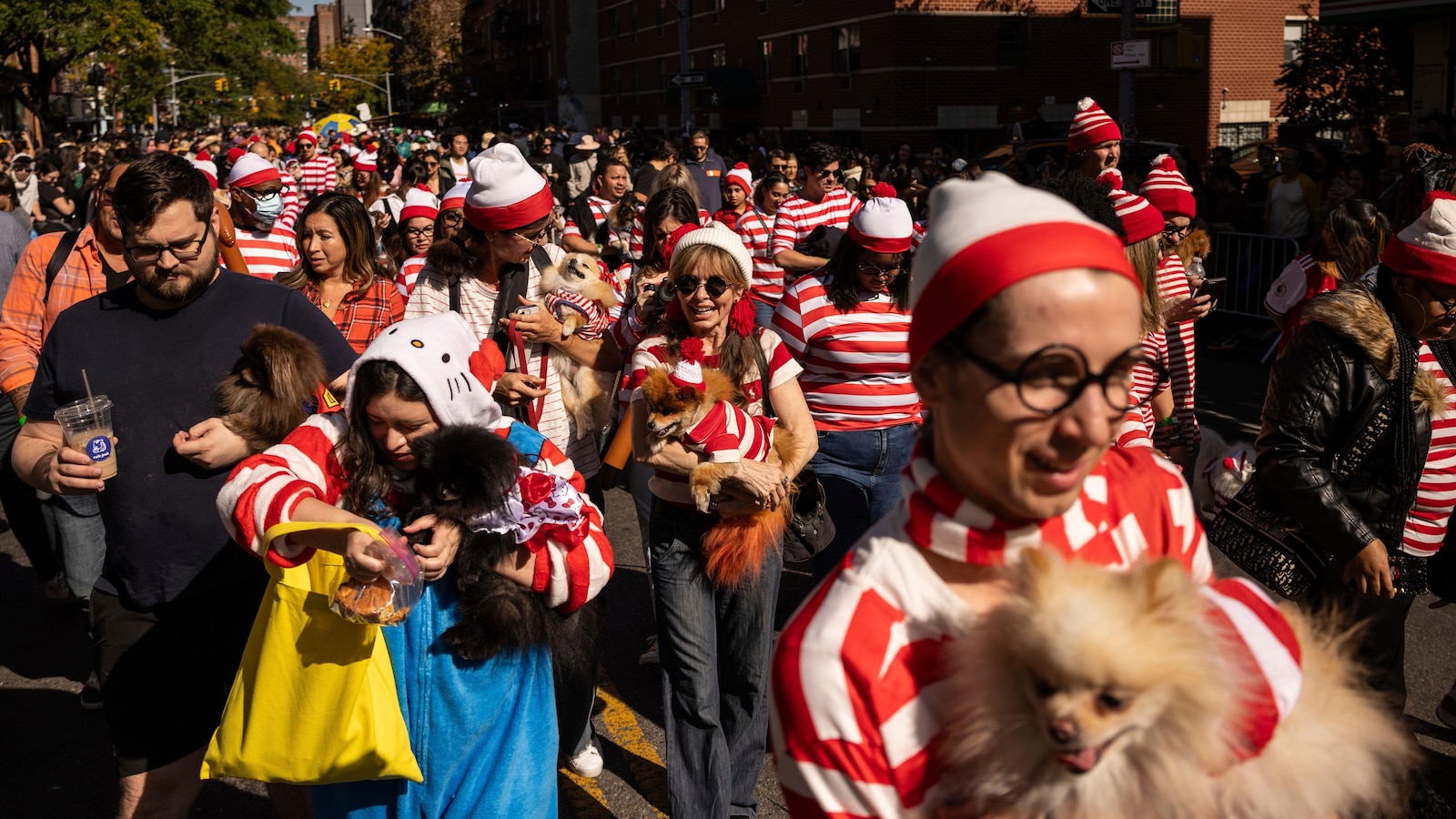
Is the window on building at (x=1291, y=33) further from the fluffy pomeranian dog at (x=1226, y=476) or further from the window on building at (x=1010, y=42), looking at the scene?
the fluffy pomeranian dog at (x=1226, y=476)

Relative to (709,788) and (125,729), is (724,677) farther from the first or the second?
(125,729)

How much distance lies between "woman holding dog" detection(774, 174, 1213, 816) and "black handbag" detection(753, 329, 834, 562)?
2528 mm

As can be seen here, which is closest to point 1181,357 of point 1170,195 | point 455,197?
point 1170,195

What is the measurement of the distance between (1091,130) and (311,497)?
21.3 feet

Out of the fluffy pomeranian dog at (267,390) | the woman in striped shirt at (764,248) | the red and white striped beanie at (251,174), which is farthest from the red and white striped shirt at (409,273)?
the fluffy pomeranian dog at (267,390)

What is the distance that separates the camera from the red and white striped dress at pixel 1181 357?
6207 mm

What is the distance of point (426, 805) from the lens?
286cm

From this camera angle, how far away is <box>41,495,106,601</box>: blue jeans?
545 centimetres

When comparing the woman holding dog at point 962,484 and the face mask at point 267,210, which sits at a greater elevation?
the face mask at point 267,210

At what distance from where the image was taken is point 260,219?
728 centimetres

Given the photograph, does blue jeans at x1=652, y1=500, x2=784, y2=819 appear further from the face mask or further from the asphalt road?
the face mask

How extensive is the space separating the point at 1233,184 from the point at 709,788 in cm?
1374

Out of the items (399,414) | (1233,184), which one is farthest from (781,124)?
(399,414)

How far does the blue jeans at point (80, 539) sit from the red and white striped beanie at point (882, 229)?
367 cm
